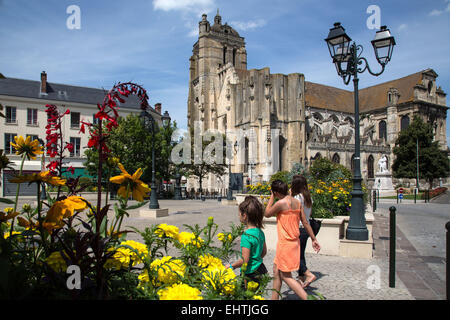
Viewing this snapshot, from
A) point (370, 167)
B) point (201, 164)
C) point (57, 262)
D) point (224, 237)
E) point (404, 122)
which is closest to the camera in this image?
point (57, 262)

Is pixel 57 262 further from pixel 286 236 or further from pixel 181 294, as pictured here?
pixel 286 236

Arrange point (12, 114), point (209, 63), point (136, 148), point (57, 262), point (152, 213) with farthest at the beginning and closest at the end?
point (209, 63)
point (12, 114)
point (136, 148)
point (152, 213)
point (57, 262)

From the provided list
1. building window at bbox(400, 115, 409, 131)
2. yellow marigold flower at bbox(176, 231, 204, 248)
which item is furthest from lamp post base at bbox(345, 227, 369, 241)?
building window at bbox(400, 115, 409, 131)

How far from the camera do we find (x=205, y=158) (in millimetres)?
38250

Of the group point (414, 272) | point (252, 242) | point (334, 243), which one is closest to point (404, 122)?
point (334, 243)

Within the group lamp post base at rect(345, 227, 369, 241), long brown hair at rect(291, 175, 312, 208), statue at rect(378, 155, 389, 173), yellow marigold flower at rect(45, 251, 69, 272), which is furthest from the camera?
statue at rect(378, 155, 389, 173)

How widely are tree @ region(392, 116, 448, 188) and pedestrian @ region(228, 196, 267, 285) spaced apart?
52691 millimetres

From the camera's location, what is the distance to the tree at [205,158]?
37.0m

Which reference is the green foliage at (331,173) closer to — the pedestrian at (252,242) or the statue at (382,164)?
the statue at (382,164)

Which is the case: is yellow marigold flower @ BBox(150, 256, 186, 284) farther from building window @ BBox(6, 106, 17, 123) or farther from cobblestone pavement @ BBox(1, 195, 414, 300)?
building window @ BBox(6, 106, 17, 123)

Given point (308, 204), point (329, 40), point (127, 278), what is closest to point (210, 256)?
point (127, 278)

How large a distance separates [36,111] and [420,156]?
51.7 meters

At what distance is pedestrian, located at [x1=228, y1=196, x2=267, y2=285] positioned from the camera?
10.2ft

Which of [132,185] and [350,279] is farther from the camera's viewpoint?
[350,279]
